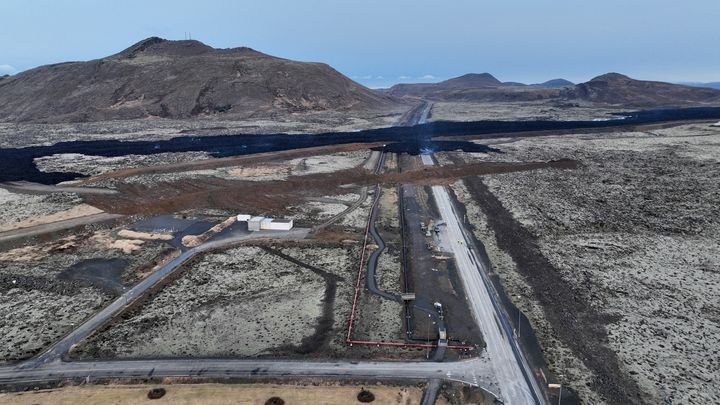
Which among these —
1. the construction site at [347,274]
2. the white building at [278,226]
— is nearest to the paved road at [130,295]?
the construction site at [347,274]

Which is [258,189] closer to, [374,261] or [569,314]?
[374,261]

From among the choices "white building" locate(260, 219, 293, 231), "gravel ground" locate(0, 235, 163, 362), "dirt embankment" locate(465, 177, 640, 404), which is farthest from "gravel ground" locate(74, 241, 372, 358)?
"dirt embankment" locate(465, 177, 640, 404)

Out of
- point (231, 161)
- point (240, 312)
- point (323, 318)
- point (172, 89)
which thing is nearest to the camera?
point (323, 318)

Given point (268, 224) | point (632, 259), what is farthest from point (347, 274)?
point (632, 259)

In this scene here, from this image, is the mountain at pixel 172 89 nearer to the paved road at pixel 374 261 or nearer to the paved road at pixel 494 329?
the paved road at pixel 374 261

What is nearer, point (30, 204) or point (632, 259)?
point (632, 259)
